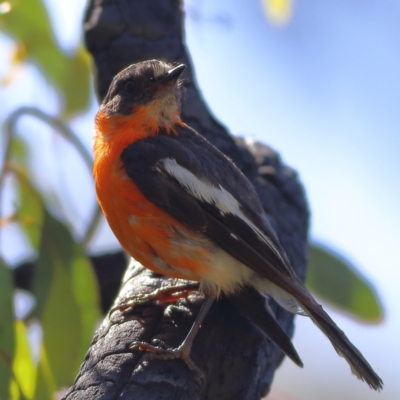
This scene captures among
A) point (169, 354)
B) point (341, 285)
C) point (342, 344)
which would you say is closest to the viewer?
point (169, 354)

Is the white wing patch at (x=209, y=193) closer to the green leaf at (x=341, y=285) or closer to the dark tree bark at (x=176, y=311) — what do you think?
the dark tree bark at (x=176, y=311)

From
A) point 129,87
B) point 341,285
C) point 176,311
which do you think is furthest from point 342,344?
point 129,87

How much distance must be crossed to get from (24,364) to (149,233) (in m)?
0.77

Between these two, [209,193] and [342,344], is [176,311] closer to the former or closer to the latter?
[209,193]

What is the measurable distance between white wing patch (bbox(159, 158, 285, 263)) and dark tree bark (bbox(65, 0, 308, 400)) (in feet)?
1.14

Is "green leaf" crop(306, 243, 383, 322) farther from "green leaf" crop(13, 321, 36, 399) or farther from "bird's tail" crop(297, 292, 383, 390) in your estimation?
"green leaf" crop(13, 321, 36, 399)

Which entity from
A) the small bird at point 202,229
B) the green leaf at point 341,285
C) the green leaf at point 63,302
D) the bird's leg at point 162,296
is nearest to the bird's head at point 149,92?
the small bird at point 202,229

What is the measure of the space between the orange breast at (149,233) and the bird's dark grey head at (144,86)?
1.46 feet

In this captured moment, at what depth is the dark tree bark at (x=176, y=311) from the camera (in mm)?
2246

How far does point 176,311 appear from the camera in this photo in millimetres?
2625

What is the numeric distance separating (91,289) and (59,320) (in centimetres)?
19

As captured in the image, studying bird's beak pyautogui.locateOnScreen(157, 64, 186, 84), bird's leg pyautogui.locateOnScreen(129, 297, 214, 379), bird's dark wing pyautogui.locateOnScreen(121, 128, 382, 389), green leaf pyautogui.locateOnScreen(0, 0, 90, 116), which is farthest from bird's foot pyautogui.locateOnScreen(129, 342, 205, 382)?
green leaf pyautogui.locateOnScreen(0, 0, 90, 116)

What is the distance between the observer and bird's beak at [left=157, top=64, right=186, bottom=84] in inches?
115

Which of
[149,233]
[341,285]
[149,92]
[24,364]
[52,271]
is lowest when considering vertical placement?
[24,364]
